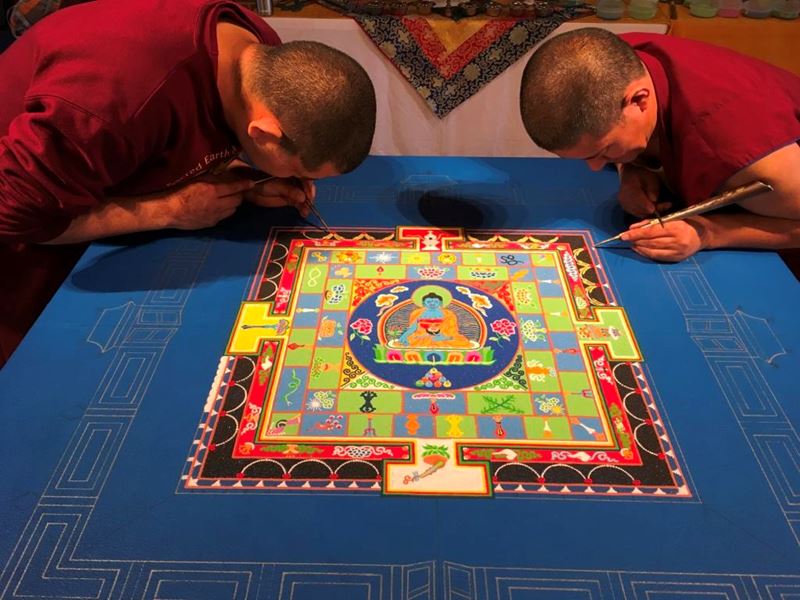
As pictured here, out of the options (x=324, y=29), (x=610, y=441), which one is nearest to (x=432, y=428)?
(x=610, y=441)

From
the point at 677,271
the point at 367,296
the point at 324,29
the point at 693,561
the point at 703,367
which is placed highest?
the point at 324,29

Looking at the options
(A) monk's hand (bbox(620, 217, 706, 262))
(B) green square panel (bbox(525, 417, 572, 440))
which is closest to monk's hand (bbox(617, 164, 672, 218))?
(A) monk's hand (bbox(620, 217, 706, 262))

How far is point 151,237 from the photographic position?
1471 millimetres

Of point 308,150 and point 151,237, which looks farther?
point 151,237

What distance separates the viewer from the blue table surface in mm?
824

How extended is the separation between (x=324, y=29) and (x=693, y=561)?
2058 mm

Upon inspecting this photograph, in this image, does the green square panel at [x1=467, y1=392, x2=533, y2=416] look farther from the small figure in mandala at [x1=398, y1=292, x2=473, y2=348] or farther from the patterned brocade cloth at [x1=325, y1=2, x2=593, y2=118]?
the patterned brocade cloth at [x1=325, y1=2, x2=593, y2=118]

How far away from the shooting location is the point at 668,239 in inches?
54.3

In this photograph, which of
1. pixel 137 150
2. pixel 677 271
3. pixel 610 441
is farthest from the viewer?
pixel 677 271

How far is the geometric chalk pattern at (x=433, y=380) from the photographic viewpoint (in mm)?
957

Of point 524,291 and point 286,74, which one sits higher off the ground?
point 286,74

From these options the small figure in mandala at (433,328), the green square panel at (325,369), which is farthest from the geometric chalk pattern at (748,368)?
the green square panel at (325,369)

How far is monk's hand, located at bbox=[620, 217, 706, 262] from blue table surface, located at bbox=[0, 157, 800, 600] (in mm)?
45

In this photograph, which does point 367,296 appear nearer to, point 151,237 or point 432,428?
point 432,428
